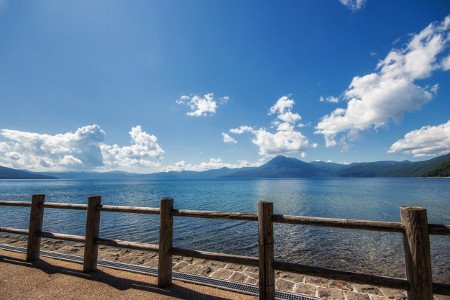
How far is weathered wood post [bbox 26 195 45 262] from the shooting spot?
7.58m

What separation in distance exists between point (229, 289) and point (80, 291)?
10.8ft

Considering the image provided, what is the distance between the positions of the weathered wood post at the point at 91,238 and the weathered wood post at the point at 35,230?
2078mm

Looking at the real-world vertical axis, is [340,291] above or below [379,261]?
above

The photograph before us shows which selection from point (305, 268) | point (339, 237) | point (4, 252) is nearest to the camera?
point (305, 268)

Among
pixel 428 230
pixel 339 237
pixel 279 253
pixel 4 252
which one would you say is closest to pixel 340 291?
pixel 428 230

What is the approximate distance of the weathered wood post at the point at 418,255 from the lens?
423cm

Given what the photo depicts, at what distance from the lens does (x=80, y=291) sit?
18.4ft

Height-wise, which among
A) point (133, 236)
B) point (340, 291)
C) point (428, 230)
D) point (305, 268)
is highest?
point (428, 230)

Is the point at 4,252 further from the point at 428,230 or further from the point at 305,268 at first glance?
the point at 428,230

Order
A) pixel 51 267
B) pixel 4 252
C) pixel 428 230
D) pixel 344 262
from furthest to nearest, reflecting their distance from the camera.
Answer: pixel 344 262 < pixel 4 252 < pixel 51 267 < pixel 428 230

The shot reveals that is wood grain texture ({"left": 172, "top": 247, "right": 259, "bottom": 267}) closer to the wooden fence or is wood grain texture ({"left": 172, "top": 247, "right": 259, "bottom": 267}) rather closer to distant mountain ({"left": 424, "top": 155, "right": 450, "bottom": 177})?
the wooden fence

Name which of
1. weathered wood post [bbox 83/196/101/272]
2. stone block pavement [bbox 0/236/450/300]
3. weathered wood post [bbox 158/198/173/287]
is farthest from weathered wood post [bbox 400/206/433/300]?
weathered wood post [bbox 83/196/101/272]

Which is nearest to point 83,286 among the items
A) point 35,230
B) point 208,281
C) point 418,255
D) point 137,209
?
point 137,209

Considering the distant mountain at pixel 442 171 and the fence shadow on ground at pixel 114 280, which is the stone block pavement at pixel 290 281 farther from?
the distant mountain at pixel 442 171
